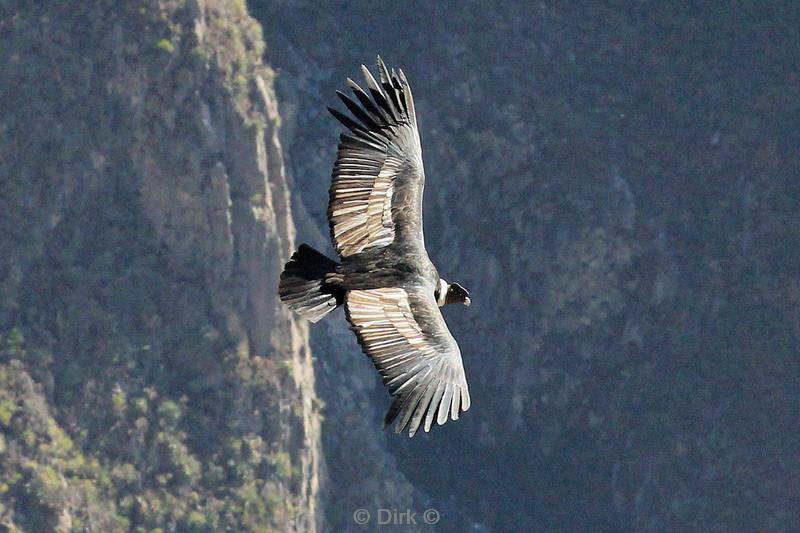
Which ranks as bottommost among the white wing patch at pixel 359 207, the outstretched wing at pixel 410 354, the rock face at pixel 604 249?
the rock face at pixel 604 249

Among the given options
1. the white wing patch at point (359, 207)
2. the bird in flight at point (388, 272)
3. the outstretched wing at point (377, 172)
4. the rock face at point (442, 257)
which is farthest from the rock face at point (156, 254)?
the white wing patch at point (359, 207)

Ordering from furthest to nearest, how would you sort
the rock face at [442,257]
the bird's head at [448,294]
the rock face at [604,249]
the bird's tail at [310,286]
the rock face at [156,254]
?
the rock face at [604,249], the rock face at [442,257], the rock face at [156,254], the bird's head at [448,294], the bird's tail at [310,286]

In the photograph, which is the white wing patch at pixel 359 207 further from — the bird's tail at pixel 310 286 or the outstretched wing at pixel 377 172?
the bird's tail at pixel 310 286

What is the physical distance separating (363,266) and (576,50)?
1629 inches

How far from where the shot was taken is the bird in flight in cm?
1379

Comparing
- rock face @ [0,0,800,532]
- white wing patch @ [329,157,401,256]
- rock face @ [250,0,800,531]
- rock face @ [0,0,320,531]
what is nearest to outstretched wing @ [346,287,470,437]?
white wing patch @ [329,157,401,256]

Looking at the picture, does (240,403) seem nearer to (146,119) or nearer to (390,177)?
(146,119)

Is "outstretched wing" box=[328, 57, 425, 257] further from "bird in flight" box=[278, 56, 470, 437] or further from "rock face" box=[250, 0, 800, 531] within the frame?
"rock face" box=[250, 0, 800, 531]

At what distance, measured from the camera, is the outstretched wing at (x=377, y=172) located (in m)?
16.0

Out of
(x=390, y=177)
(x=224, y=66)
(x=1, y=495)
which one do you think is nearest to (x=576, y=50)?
(x=224, y=66)

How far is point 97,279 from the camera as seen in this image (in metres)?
47.4

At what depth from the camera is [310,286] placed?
50.9 feet

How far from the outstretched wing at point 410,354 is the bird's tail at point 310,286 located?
2.18 ft

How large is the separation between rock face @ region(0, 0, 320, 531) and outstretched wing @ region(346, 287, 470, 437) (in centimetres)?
3256
